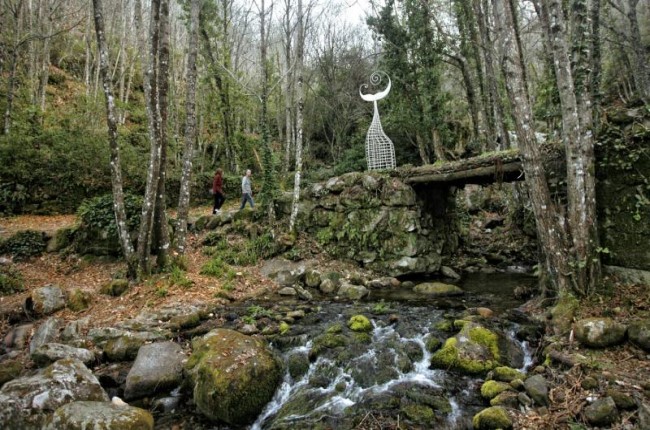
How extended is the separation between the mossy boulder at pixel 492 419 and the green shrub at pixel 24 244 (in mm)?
10875

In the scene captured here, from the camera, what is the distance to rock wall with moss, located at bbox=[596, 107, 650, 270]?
18.0 feet

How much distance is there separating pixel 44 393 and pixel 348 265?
772cm

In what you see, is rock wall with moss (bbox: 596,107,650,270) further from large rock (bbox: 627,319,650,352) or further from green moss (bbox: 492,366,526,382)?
green moss (bbox: 492,366,526,382)

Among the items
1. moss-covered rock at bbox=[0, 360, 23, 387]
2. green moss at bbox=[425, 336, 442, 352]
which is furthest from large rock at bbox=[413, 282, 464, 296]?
moss-covered rock at bbox=[0, 360, 23, 387]

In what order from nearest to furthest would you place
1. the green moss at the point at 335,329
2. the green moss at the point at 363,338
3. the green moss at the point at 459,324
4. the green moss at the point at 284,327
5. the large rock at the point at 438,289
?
1. the green moss at the point at 363,338
2. the green moss at the point at 459,324
3. the green moss at the point at 335,329
4. the green moss at the point at 284,327
5. the large rock at the point at 438,289

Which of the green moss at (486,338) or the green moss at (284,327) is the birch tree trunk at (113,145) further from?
the green moss at (486,338)

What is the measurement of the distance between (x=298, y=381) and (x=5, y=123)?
47.5ft

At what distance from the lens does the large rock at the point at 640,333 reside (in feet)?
14.5

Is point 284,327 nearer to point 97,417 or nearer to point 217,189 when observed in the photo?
point 97,417

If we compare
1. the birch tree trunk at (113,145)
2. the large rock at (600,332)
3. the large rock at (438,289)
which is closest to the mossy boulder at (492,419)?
the large rock at (600,332)

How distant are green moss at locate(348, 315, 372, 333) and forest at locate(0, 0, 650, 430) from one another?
0.05 meters

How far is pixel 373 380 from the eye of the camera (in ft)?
15.9

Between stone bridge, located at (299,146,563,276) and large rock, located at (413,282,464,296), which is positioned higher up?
stone bridge, located at (299,146,563,276)

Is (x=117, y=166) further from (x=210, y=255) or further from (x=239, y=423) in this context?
(x=239, y=423)
